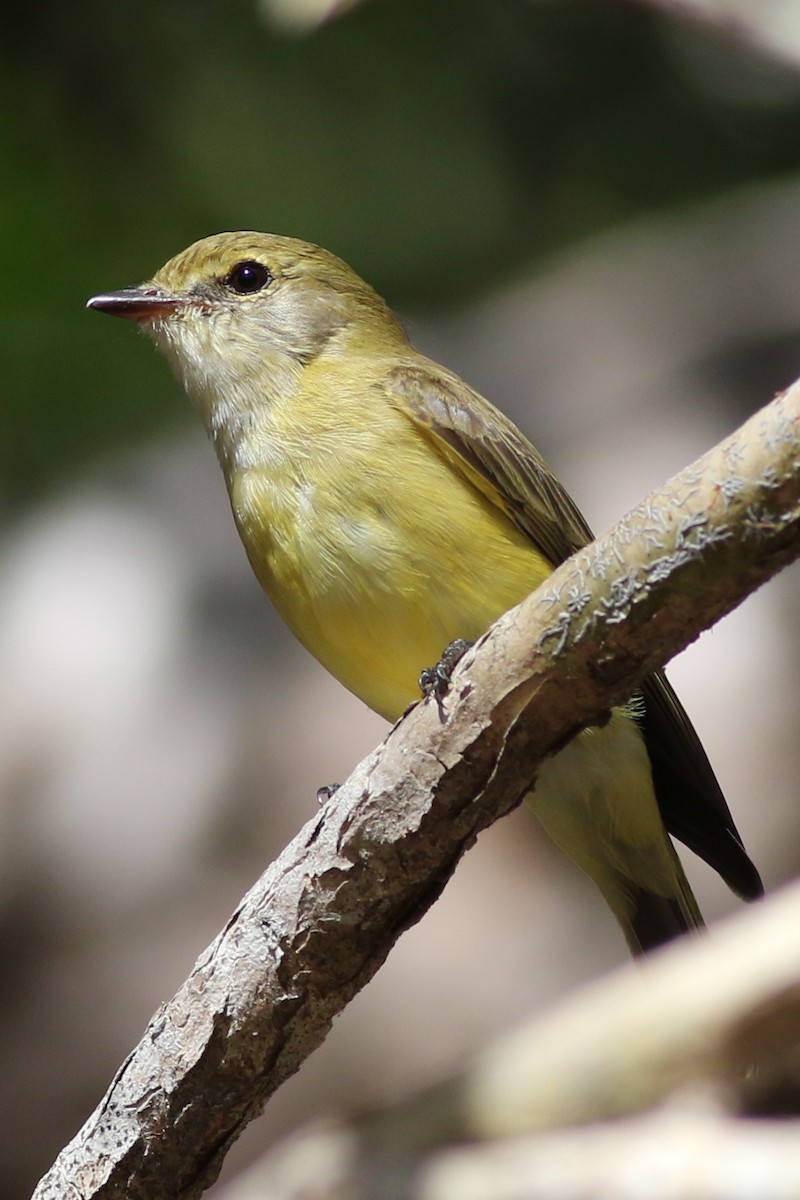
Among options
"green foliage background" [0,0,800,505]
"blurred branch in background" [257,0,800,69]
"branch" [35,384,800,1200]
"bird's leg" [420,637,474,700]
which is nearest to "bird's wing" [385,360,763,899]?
"bird's leg" [420,637,474,700]

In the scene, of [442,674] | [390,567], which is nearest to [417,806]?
[442,674]

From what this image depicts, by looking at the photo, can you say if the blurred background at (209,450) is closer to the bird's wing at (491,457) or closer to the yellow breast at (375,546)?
the bird's wing at (491,457)

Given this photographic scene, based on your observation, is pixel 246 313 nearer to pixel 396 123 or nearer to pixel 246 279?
pixel 246 279

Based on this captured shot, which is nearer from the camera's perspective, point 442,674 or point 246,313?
point 442,674

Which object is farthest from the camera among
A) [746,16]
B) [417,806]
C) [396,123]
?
[396,123]

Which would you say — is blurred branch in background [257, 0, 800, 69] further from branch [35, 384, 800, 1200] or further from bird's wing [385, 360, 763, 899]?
branch [35, 384, 800, 1200]

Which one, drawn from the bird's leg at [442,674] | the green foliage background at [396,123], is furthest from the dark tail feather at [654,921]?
the green foliage background at [396,123]

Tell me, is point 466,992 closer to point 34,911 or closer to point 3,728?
point 34,911
